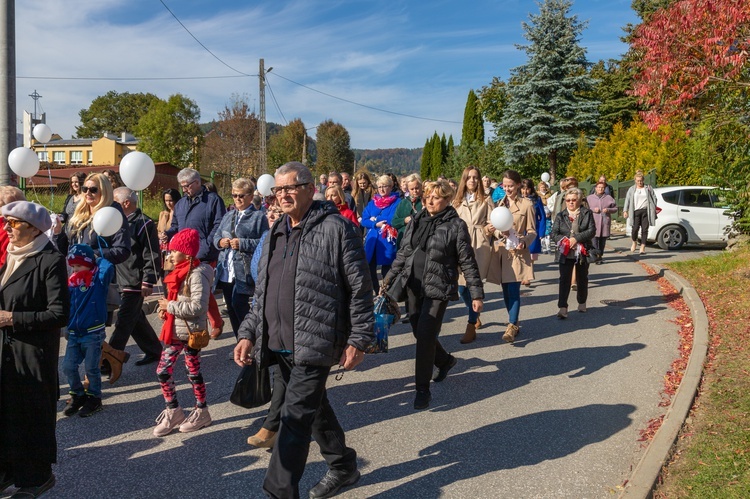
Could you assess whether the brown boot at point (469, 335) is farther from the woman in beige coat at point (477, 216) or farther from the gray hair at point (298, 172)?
the gray hair at point (298, 172)

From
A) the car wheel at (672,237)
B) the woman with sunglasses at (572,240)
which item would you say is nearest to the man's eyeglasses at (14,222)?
the woman with sunglasses at (572,240)

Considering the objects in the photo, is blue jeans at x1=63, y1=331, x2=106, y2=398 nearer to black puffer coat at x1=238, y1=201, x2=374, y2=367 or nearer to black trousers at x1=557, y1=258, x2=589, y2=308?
black puffer coat at x1=238, y1=201, x2=374, y2=367

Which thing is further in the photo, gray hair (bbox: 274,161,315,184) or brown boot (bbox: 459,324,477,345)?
brown boot (bbox: 459,324,477,345)

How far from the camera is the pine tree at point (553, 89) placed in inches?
1393

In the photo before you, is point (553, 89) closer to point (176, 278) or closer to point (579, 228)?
point (579, 228)

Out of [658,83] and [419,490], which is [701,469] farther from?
[658,83]

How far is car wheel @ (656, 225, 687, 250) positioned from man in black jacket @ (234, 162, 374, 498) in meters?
15.3

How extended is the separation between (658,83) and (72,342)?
8.01 meters

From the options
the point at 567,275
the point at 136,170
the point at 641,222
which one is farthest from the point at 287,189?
the point at 641,222

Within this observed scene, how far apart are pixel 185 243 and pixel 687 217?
50.4 feet

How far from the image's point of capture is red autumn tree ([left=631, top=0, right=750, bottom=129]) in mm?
7242

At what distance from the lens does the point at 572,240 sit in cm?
845

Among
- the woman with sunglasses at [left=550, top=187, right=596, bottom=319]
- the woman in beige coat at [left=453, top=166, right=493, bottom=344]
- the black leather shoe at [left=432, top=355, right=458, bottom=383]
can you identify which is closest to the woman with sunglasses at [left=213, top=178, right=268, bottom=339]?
the black leather shoe at [left=432, top=355, right=458, bottom=383]

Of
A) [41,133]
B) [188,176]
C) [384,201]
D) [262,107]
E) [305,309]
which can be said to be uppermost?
[262,107]
